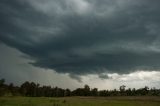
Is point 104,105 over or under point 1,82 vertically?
under

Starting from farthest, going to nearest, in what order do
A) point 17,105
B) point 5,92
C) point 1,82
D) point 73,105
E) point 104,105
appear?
point 1,82
point 5,92
point 104,105
point 73,105
point 17,105

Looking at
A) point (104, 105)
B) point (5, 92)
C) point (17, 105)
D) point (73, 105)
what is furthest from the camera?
point (5, 92)

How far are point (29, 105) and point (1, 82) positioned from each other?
11166 cm

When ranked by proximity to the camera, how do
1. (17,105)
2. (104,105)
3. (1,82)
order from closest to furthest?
1. (17,105)
2. (104,105)
3. (1,82)

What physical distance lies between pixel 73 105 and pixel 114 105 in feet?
55.7

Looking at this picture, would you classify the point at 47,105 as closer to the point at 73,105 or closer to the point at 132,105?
the point at 73,105

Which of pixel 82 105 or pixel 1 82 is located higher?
pixel 1 82

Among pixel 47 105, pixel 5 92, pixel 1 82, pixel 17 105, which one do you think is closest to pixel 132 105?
pixel 47 105

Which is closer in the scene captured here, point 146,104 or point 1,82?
point 146,104

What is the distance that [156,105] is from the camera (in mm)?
102375

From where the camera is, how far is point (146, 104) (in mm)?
105875

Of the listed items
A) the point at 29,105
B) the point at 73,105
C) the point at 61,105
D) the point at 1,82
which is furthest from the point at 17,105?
the point at 1,82

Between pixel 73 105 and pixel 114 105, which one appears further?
pixel 114 105

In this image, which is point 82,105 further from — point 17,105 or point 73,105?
point 17,105
